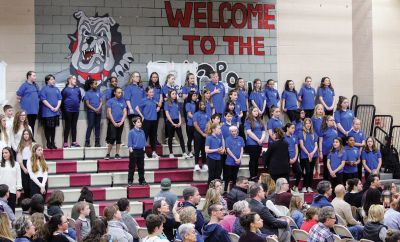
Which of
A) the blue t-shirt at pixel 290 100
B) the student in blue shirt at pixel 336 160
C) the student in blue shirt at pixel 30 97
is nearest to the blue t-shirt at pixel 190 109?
the blue t-shirt at pixel 290 100

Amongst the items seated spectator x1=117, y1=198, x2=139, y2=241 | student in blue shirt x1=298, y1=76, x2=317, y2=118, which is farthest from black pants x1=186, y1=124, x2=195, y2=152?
seated spectator x1=117, y1=198, x2=139, y2=241

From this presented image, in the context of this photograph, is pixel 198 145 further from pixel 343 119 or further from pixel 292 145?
pixel 343 119

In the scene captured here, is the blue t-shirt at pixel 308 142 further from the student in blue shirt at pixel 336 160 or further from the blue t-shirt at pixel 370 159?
the blue t-shirt at pixel 370 159

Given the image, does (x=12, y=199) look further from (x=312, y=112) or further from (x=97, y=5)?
(x=312, y=112)

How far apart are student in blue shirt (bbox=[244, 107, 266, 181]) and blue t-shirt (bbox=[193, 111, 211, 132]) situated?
784 mm

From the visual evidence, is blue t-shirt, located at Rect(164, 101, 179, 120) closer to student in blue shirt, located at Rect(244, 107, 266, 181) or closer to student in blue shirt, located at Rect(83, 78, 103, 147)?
student in blue shirt, located at Rect(83, 78, 103, 147)

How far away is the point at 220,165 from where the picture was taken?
1408cm

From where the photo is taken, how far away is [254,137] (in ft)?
48.0

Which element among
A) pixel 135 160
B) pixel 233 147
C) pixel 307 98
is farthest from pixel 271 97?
pixel 135 160

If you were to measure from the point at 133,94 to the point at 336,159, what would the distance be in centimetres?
414

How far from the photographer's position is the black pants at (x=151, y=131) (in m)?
15.1

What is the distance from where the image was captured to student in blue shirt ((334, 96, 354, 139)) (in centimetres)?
1583

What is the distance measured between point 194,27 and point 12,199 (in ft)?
19.9

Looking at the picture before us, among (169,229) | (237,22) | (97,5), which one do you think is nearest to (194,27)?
(237,22)
